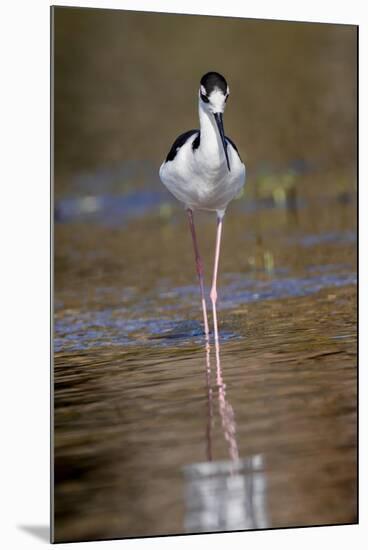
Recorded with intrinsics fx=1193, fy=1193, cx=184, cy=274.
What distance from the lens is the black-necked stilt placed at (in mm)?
5305

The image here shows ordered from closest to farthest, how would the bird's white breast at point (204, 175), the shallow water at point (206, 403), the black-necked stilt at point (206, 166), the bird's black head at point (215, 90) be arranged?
the shallow water at point (206, 403), the bird's black head at point (215, 90), the black-necked stilt at point (206, 166), the bird's white breast at point (204, 175)

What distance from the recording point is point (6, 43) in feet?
15.2

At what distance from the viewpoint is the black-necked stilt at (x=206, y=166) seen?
530cm

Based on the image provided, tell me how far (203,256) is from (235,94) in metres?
1.47

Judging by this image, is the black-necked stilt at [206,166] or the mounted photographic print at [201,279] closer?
the mounted photographic print at [201,279]

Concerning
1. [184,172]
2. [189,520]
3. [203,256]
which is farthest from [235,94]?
[189,520]

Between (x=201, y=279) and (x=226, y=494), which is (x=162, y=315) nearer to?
(x=201, y=279)

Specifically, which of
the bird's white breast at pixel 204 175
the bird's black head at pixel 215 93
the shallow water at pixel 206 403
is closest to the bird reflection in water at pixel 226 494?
the shallow water at pixel 206 403

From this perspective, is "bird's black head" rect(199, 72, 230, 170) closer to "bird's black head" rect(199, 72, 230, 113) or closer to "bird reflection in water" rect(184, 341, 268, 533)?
"bird's black head" rect(199, 72, 230, 113)

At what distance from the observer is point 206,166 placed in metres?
5.48

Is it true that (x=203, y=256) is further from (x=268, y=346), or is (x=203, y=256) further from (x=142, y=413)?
(x=142, y=413)

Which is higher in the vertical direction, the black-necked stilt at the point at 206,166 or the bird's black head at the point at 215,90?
the bird's black head at the point at 215,90

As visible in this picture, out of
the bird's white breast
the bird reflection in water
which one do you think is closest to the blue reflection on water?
the bird's white breast

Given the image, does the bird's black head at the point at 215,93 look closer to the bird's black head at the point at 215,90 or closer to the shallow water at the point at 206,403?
the bird's black head at the point at 215,90
